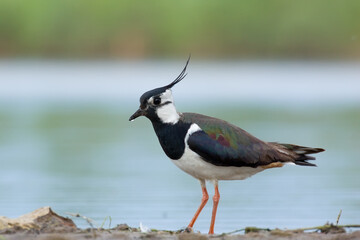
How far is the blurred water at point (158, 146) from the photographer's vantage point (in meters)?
9.77

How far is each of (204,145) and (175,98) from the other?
61.5ft

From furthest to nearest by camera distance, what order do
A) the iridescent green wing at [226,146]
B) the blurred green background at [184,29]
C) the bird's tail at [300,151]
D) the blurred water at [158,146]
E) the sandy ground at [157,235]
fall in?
the blurred green background at [184,29], the blurred water at [158,146], the bird's tail at [300,151], the iridescent green wing at [226,146], the sandy ground at [157,235]

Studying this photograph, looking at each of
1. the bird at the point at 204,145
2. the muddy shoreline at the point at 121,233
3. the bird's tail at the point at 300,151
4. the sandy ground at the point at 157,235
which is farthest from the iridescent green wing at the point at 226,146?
the sandy ground at the point at 157,235

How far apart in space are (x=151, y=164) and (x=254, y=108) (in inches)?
389

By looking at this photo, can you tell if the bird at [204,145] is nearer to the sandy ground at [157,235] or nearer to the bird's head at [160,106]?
the bird's head at [160,106]

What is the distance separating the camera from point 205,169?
743cm

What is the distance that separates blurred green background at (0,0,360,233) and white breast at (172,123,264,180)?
0.89 metres

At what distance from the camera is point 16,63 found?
40.4 metres

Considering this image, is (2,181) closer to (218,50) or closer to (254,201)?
(254,201)

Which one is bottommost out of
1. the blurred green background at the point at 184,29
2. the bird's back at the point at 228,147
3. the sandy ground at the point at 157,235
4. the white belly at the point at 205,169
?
the sandy ground at the point at 157,235

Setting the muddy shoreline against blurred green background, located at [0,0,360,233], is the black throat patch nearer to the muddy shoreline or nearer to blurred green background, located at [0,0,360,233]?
the muddy shoreline

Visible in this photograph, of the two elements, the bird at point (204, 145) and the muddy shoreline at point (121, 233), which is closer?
the muddy shoreline at point (121, 233)

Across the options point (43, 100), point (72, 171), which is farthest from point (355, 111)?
point (72, 171)

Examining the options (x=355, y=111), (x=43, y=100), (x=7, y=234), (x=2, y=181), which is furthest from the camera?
(x=43, y=100)
